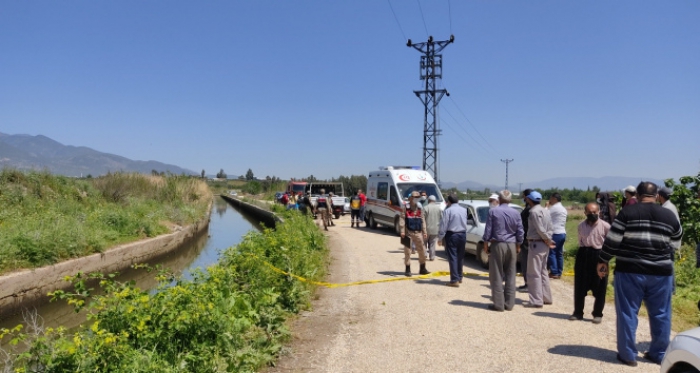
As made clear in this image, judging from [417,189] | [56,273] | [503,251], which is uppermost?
[417,189]

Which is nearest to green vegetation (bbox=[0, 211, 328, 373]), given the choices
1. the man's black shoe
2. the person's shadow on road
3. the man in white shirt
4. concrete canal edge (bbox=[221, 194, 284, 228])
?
the person's shadow on road

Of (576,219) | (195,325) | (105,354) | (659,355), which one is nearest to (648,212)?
(659,355)

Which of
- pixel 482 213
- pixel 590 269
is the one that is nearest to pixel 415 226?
pixel 482 213

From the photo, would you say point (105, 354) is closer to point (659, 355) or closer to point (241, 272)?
point (241, 272)

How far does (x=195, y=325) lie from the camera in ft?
13.5

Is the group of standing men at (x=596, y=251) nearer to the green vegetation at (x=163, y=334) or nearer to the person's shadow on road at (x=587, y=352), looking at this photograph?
the person's shadow on road at (x=587, y=352)

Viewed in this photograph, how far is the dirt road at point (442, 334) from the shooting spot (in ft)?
16.0

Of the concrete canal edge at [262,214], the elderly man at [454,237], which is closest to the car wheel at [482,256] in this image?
the elderly man at [454,237]

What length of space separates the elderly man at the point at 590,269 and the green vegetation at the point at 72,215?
10.7m

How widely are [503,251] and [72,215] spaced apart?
14.9m

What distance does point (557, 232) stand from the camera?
9406 mm

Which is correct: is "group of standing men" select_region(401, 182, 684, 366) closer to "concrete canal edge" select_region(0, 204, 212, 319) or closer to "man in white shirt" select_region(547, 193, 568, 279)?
"man in white shirt" select_region(547, 193, 568, 279)

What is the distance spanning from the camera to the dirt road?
4.87 metres

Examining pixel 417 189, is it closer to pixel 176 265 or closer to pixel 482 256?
pixel 482 256
